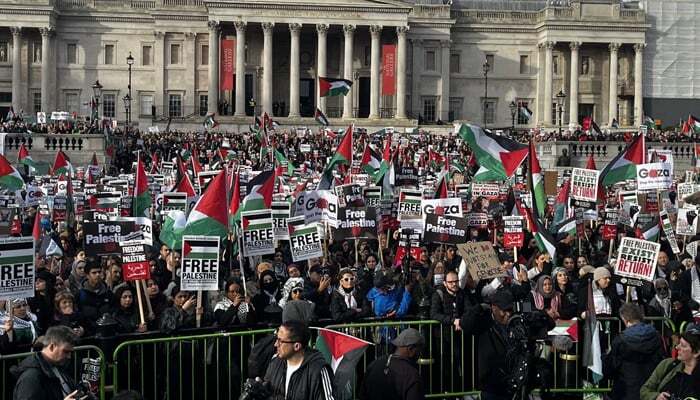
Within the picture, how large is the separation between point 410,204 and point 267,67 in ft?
170

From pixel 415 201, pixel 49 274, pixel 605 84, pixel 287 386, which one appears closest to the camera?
pixel 287 386

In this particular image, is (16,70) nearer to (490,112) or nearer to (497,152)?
(490,112)

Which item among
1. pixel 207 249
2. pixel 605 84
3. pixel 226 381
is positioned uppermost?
pixel 605 84

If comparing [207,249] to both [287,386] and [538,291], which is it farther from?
[287,386]

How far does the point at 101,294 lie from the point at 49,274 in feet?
2.99

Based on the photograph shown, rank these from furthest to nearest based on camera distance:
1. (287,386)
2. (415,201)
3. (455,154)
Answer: (455,154) < (415,201) < (287,386)

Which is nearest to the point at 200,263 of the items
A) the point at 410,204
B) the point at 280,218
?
the point at 280,218

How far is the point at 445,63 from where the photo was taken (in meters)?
76.1

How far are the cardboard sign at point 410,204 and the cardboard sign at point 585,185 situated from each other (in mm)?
3120

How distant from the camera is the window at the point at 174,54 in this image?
243 feet

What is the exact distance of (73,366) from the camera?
10.9 m

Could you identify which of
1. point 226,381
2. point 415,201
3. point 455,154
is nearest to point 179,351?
point 226,381

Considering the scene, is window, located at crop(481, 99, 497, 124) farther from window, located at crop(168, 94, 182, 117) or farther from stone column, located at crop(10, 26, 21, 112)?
stone column, located at crop(10, 26, 21, 112)

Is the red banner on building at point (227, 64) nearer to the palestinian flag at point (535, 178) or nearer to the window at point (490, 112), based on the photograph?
the window at point (490, 112)
